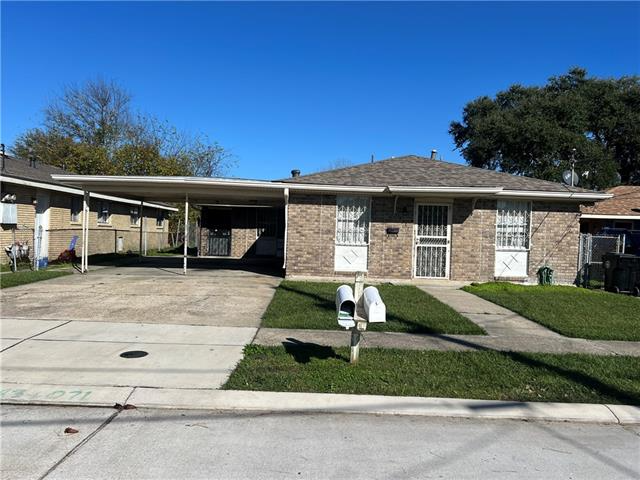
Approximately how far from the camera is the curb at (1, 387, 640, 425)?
4.77 m

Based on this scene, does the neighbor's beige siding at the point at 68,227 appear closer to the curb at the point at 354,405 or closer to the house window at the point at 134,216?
the house window at the point at 134,216

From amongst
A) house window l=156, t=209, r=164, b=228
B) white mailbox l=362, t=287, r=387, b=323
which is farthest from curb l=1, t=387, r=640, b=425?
house window l=156, t=209, r=164, b=228

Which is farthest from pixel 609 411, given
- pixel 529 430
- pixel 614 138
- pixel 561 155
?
pixel 614 138

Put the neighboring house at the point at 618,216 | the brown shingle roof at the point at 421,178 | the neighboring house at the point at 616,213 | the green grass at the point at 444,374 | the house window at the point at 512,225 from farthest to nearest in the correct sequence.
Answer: the neighboring house at the point at 616,213
the neighboring house at the point at 618,216
the house window at the point at 512,225
the brown shingle roof at the point at 421,178
the green grass at the point at 444,374

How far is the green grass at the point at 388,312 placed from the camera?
812 cm

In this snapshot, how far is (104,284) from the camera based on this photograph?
12352 mm

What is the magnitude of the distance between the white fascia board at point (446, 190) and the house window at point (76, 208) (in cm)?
1382

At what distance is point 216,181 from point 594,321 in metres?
9.82

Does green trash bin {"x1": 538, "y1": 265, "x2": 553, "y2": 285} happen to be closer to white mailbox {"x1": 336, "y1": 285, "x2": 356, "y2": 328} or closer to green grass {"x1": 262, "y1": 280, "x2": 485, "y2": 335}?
green grass {"x1": 262, "y1": 280, "x2": 485, "y2": 335}

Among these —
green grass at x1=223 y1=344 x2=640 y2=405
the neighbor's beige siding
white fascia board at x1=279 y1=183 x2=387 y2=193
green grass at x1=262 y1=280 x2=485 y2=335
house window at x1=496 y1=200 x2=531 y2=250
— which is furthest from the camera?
the neighbor's beige siding

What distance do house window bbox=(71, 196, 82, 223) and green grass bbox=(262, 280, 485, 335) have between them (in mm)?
12385

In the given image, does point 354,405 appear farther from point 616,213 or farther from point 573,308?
point 616,213

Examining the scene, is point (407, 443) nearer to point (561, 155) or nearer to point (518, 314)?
point (518, 314)

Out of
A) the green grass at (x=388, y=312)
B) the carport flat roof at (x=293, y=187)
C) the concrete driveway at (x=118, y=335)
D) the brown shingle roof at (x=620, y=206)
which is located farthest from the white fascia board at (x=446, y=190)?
the brown shingle roof at (x=620, y=206)
